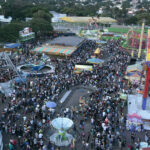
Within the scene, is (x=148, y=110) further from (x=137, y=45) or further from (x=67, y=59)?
(x=137, y=45)

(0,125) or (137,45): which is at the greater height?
(137,45)

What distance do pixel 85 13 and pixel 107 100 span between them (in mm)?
62399

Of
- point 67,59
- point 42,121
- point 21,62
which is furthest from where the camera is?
point 67,59

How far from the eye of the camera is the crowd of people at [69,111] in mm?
A: 13154

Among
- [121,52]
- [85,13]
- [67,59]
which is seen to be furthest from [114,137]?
[85,13]

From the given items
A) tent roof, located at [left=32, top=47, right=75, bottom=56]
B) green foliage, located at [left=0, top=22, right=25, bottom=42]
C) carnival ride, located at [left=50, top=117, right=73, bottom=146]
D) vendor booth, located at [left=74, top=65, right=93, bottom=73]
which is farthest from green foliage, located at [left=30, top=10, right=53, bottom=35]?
carnival ride, located at [left=50, top=117, right=73, bottom=146]

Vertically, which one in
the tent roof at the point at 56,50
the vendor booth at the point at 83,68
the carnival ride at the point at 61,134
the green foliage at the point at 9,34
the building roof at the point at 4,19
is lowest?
the carnival ride at the point at 61,134

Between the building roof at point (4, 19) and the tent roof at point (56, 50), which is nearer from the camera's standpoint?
the tent roof at point (56, 50)

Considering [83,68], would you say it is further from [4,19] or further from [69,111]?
[4,19]

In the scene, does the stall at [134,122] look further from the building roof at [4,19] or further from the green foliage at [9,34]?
the building roof at [4,19]

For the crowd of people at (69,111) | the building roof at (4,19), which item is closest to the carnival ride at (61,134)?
the crowd of people at (69,111)

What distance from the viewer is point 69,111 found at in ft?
55.1

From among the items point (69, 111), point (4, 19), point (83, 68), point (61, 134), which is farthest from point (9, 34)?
point (61, 134)

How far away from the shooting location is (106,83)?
72.1ft
